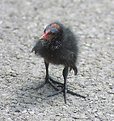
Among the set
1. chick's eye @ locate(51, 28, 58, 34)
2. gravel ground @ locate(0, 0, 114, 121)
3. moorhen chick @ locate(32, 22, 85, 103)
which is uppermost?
chick's eye @ locate(51, 28, 58, 34)

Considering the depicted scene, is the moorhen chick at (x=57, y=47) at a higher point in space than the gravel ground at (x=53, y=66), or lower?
higher

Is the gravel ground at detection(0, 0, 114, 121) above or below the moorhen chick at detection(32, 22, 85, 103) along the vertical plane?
below

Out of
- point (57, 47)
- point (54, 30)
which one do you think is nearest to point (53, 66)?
point (57, 47)

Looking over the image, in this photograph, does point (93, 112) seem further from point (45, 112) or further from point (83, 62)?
point (83, 62)

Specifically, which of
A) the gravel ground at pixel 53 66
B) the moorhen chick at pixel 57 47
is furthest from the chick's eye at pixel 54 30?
the gravel ground at pixel 53 66

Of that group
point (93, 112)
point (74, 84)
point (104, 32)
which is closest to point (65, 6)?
point (104, 32)

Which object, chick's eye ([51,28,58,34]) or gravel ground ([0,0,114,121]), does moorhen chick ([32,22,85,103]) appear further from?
gravel ground ([0,0,114,121])

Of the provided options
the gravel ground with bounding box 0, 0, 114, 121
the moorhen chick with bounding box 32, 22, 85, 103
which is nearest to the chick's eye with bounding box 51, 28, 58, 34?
the moorhen chick with bounding box 32, 22, 85, 103

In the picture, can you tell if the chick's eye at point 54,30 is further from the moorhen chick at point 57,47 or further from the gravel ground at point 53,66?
the gravel ground at point 53,66

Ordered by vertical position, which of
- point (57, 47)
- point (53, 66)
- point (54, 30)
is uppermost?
point (54, 30)

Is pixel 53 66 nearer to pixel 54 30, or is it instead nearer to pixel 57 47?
pixel 57 47
